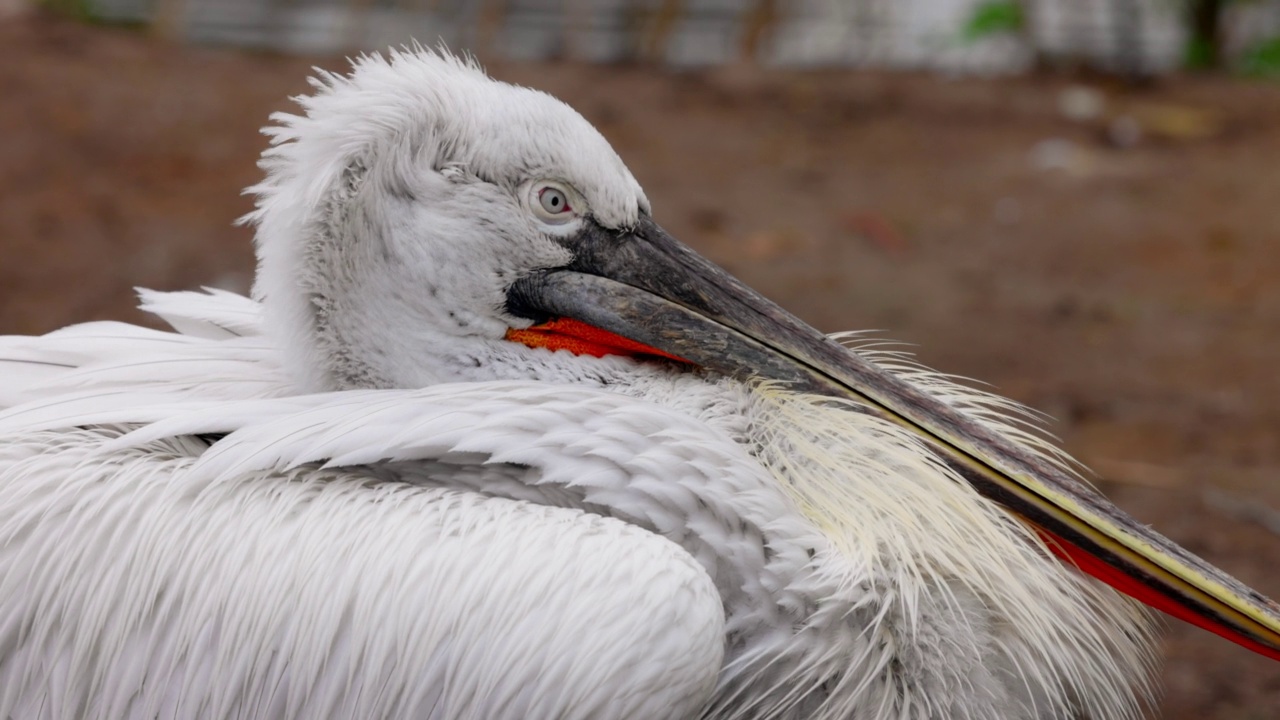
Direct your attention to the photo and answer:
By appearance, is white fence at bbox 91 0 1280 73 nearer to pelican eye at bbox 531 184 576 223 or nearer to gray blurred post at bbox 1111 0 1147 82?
gray blurred post at bbox 1111 0 1147 82

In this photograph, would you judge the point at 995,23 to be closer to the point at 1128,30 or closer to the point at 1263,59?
the point at 1128,30

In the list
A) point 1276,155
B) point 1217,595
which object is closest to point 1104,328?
point 1276,155

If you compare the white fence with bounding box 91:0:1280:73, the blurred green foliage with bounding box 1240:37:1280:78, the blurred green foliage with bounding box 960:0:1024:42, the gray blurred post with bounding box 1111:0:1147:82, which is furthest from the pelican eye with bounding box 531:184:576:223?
the blurred green foliage with bounding box 1240:37:1280:78

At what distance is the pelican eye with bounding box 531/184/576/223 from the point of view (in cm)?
227

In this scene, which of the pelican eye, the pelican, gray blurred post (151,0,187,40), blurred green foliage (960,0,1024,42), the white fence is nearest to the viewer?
the pelican

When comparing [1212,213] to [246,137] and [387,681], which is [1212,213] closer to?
[246,137]

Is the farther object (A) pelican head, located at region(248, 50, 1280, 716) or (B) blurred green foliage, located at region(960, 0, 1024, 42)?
(B) blurred green foliage, located at region(960, 0, 1024, 42)

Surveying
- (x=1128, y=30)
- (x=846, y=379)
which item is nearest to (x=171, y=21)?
(x=1128, y=30)

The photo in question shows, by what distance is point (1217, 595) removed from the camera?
2.14m

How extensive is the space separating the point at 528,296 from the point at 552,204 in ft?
0.55

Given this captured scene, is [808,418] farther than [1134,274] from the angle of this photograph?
No

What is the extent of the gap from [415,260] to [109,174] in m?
5.46

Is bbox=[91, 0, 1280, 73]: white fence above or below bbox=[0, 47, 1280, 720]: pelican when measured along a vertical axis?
above

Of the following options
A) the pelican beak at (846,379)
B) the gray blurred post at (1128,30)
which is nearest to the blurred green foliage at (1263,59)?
the gray blurred post at (1128,30)
